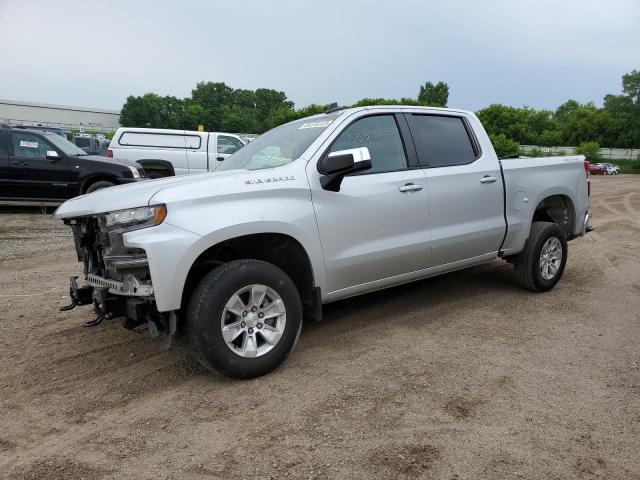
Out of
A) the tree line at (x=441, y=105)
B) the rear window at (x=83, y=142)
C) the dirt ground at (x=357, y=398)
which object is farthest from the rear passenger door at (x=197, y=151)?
the tree line at (x=441, y=105)

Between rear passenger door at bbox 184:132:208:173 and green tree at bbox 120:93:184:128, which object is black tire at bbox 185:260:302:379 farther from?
green tree at bbox 120:93:184:128

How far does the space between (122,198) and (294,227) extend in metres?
1.16

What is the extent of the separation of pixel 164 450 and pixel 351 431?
102 cm

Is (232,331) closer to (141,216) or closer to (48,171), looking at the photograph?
(141,216)

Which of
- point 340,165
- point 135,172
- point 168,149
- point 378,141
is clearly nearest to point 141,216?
point 340,165

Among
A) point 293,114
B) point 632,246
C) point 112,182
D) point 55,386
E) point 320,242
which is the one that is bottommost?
point 632,246

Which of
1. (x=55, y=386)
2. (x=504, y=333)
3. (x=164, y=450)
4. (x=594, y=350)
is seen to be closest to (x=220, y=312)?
(x=164, y=450)

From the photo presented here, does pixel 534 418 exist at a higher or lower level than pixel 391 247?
lower

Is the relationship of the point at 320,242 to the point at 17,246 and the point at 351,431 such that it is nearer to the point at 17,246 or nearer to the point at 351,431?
the point at 351,431

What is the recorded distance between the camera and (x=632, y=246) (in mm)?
8531

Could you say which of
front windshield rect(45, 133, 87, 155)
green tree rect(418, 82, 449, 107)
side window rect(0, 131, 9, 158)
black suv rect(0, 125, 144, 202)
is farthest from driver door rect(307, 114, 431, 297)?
green tree rect(418, 82, 449, 107)

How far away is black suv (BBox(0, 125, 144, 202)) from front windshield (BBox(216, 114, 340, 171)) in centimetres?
677

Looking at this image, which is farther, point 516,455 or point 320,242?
point 320,242

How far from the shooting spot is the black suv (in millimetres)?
10722
